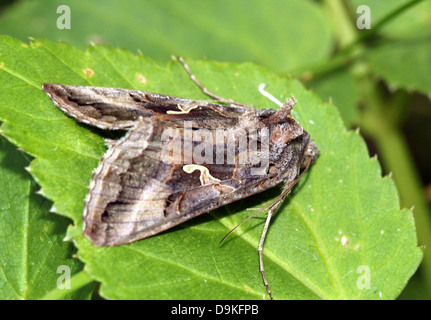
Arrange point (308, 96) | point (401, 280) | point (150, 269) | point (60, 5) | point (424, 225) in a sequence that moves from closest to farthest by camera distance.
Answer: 1. point (150, 269)
2. point (401, 280)
3. point (308, 96)
4. point (424, 225)
5. point (60, 5)

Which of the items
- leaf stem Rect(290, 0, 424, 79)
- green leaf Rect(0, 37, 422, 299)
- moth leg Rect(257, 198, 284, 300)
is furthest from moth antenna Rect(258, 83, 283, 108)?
leaf stem Rect(290, 0, 424, 79)

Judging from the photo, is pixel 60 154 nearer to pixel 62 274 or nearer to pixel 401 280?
pixel 62 274

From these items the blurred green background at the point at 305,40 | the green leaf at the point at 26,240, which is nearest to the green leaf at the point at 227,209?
the green leaf at the point at 26,240

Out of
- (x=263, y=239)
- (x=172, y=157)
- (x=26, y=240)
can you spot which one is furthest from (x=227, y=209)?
(x=26, y=240)

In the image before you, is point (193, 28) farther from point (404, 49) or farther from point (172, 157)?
point (172, 157)
